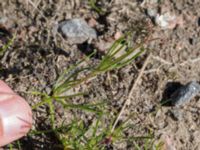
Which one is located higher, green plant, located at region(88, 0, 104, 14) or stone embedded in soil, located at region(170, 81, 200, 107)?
green plant, located at region(88, 0, 104, 14)

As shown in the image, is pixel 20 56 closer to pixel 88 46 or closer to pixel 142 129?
pixel 88 46

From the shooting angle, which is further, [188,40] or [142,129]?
[188,40]

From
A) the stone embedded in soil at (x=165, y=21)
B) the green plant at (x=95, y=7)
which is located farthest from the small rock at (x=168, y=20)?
the green plant at (x=95, y=7)

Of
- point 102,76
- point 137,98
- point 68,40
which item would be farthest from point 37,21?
point 137,98

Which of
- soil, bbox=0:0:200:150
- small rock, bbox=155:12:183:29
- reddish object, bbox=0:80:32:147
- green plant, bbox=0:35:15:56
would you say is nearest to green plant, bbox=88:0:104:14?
soil, bbox=0:0:200:150

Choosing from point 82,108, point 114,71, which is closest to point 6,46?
point 82,108

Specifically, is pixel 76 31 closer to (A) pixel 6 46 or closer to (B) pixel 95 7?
(B) pixel 95 7

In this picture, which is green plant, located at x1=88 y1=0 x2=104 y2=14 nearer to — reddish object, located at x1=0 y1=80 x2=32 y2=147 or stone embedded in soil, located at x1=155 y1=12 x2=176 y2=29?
stone embedded in soil, located at x1=155 y1=12 x2=176 y2=29
